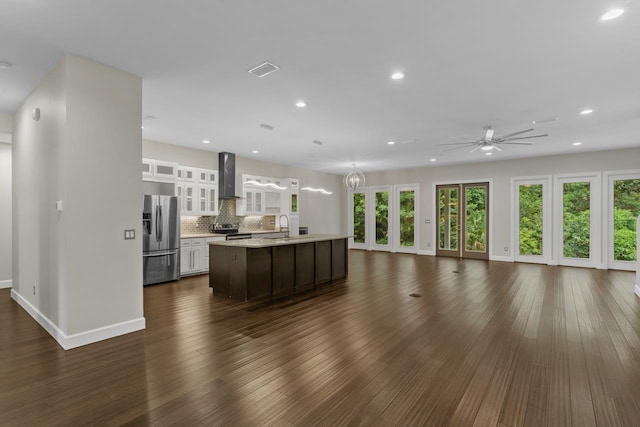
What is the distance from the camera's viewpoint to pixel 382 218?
11297 mm

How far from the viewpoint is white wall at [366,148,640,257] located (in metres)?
7.65

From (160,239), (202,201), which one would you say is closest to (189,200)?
(202,201)

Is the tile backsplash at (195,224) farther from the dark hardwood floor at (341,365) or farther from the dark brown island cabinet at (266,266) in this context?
the dark hardwood floor at (341,365)

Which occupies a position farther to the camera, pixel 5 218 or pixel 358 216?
pixel 358 216

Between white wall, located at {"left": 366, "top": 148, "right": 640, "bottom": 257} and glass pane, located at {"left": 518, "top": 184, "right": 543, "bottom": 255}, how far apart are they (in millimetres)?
311

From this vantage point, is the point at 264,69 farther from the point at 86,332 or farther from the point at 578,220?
the point at 578,220

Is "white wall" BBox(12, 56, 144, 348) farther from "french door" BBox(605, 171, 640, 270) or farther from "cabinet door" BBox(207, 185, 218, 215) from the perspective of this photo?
"french door" BBox(605, 171, 640, 270)

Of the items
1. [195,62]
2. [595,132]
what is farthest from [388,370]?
[595,132]

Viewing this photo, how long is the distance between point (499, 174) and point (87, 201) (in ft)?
31.5

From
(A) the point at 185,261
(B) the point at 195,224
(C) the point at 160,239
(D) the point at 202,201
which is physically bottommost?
(A) the point at 185,261

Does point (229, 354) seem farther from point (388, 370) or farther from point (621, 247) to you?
point (621, 247)

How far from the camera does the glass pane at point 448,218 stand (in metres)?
9.81

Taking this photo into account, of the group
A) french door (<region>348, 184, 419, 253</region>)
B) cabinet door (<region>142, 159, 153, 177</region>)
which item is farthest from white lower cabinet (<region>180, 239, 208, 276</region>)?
french door (<region>348, 184, 419, 253</region>)

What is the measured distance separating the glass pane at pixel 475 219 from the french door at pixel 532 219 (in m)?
0.81
